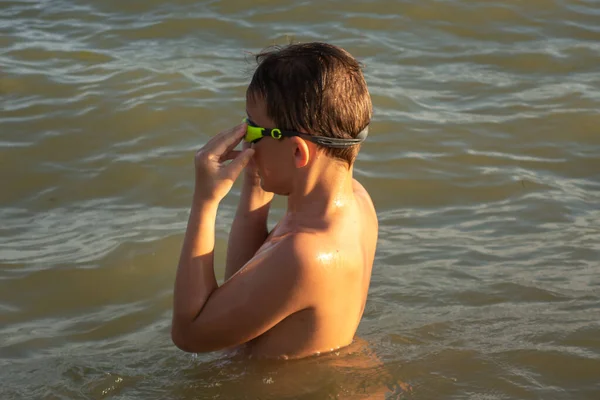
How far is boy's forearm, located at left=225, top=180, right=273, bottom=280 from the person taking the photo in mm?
3600

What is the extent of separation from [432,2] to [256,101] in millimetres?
5984

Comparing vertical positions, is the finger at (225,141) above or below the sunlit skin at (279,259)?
above

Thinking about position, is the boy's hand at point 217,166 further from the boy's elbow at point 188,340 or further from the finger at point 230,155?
the boy's elbow at point 188,340

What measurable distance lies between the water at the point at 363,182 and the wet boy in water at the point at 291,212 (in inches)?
13.1

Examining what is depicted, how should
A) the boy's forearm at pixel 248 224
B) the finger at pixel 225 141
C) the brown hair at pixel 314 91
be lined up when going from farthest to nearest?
the boy's forearm at pixel 248 224, the finger at pixel 225 141, the brown hair at pixel 314 91

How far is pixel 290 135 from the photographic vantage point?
304 centimetres

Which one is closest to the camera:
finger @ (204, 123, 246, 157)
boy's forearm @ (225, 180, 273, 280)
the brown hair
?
the brown hair

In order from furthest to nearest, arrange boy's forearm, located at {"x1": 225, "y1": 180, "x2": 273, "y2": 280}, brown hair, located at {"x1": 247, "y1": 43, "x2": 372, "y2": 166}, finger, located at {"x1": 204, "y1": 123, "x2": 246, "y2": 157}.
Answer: boy's forearm, located at {"x1": 225, "y1": 180, "x2": 273, "y2": 280} < finger, located at {"x1": 204, "y1": 123, "x2": 246, "y2": 157} < brown hair, located at {"x1": 247, "y1": 43, "x2": 372, "y2": 166}

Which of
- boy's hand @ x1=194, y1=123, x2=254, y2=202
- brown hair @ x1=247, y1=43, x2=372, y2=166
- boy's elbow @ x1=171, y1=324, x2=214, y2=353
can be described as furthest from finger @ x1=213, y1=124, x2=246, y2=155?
boy's elbow @ x1=171, y1=324, x2=214, y2=353

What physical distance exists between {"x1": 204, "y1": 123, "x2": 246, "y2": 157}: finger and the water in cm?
44

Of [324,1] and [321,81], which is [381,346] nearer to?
[321,81]

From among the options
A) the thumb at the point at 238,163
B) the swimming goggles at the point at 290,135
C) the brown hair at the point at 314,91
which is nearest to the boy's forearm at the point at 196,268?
the thumb at the point at 238,163

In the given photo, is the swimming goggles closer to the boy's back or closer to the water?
the boy's back

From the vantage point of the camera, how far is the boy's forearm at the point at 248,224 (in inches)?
142
